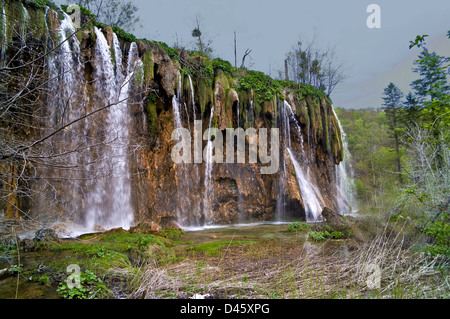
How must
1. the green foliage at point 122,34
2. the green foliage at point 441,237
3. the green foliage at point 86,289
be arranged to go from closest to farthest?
1. the green foliage at point 86,289
2. the green foliage at point 441,237
3. the green foliage at point 122,34

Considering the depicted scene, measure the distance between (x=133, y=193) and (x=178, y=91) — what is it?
6.27m

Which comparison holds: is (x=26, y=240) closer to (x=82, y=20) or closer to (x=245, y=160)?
(x=82, y=20)

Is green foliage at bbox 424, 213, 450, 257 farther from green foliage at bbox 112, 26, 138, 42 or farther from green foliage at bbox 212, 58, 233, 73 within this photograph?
green foliage at bbox 212, 58, 233, 73

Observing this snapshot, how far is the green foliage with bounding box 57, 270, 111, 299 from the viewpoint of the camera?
3.73 meters

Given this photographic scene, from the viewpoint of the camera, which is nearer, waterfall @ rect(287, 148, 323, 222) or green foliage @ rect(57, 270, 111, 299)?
green foliage @ rect(57, 270, 111, 299)

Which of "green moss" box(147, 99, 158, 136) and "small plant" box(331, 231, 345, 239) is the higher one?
"green moss" box(147, 99, 158, 136)

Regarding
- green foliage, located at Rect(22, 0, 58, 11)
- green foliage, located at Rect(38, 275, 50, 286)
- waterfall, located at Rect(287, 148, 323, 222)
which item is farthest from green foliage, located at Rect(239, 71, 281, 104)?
green foliage, located at Rect(38, 275, 50, 286)

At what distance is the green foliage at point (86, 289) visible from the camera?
3730 mm

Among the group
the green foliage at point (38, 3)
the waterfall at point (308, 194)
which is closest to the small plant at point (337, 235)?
the waterfall at point (308, 194)

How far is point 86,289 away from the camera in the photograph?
3875 millimetres

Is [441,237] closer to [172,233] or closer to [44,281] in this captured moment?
[44,281]

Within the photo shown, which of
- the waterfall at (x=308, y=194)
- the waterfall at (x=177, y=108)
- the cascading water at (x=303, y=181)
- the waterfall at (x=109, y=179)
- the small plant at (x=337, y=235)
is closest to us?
the small plant at (x=337, y=235)

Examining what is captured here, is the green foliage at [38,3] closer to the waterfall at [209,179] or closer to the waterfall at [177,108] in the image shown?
the waterfall at [177,108]

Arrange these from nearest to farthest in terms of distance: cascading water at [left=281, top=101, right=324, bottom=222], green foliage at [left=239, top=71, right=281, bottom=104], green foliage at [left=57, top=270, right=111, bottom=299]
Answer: green foliage at [left=57, top=270, right=111, bottom=299] < cascading water at [left=281, top=101, right=324, bottom=222] < green foliage at [left=239, top=71, right=281, bottom=104]
